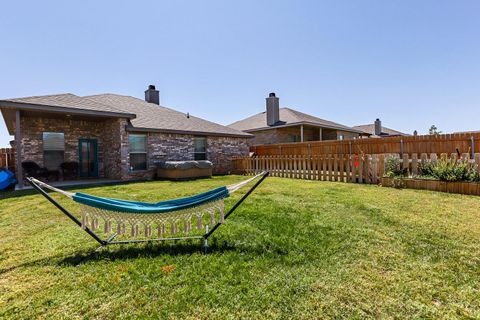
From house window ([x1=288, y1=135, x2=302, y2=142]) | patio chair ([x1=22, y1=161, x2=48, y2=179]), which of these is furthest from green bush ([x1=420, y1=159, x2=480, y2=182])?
patio chair ([x1=22, y1=161, x2=48, y2=179])

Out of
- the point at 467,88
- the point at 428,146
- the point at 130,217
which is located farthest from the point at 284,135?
the point at 130,217

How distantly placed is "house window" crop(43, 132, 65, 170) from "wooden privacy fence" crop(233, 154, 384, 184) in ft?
30.6

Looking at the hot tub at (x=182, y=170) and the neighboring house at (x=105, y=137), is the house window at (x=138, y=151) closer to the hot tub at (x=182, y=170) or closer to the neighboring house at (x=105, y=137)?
the neighboring house at (x=105, y=137)

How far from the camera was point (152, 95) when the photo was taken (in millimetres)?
18094

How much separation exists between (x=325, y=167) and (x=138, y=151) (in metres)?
8.95

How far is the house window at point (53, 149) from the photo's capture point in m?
10.9

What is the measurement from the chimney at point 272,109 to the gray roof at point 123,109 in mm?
4912

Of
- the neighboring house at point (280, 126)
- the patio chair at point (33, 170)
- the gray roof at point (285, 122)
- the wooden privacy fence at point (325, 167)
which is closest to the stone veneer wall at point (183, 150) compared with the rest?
the wooden privacy fence at point (325, 167)

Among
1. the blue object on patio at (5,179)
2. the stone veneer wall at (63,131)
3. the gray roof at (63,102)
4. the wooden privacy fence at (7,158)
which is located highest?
the gray roof at (63,102)

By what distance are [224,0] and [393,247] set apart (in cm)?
1055

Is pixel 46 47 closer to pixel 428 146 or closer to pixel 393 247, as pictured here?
pixel 393 247

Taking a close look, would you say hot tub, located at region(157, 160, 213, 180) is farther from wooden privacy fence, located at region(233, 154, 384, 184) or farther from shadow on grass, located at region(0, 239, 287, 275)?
shadow on grass, located at region(0, 239, 287, 275)

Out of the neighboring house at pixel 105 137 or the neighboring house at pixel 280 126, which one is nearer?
the neighboring house at pixel 105 137

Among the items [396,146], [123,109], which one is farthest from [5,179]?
[396,146]
